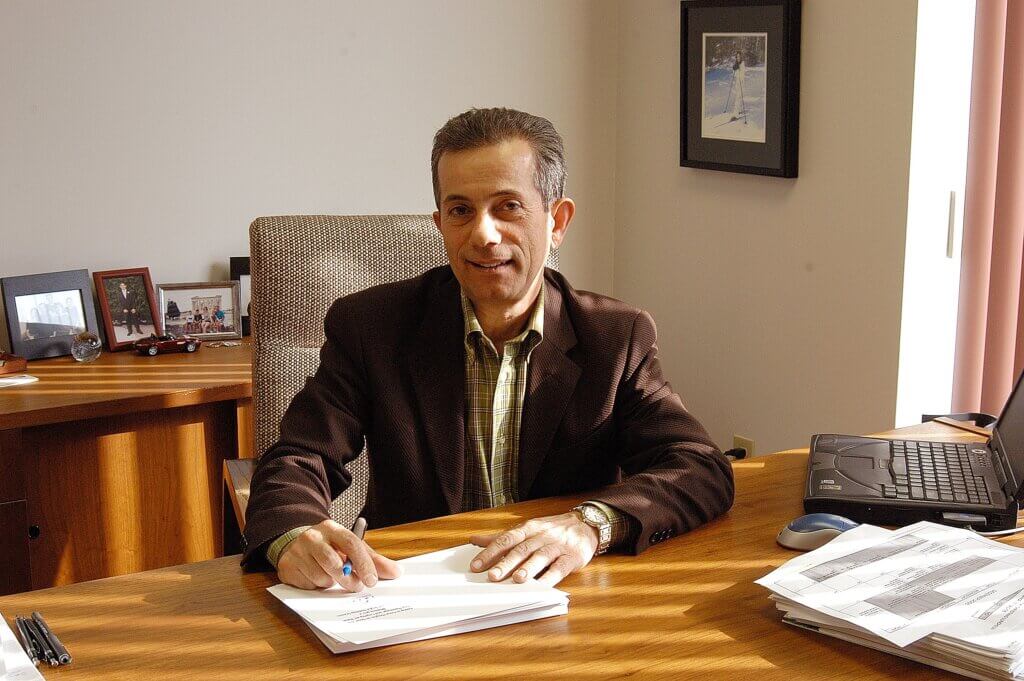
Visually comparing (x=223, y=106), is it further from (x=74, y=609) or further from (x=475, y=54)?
(x=74, y=609)

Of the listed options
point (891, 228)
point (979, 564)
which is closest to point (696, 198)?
point (891, 228)

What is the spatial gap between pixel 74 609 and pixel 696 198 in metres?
2.42

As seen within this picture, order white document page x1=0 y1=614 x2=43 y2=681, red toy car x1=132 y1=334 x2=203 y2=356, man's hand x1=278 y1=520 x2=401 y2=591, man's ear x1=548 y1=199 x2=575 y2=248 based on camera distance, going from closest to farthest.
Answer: white document page x1=0 y1=614 x2=43 y2=681, man's hand x1=278 y1=520 x2=401 y2=591, man's ear x1=548 y1=199 x2=575 y2=248, red toy car x1=132 y1=334 x2=203 y2=356

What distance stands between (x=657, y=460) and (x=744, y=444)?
1582 mm

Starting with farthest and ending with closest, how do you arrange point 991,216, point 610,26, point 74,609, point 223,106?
point 610,26 → point 223,106 → point 991,216 → point 74,609

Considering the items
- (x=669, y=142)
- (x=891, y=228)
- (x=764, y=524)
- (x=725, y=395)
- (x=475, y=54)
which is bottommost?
(x=725, y=395)

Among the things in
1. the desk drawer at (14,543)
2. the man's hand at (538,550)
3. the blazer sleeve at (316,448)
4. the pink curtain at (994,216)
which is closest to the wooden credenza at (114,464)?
the desk drawer at (14,543)

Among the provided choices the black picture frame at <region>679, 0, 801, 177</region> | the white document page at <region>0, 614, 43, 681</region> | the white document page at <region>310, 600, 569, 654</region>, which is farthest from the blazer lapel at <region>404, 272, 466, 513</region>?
the black picture frame at <region>679, 0, 801, 177</region>

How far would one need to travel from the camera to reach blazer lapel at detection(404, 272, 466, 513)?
67.9 inches

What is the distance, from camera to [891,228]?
104 inches

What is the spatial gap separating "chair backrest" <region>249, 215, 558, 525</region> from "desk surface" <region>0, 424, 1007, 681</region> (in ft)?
1.83

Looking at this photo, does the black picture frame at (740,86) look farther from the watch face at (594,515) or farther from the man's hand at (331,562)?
the man's hand at (331,562)

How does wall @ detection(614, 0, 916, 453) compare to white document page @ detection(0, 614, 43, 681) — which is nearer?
white document page @ detection(0, 614, 43, 681)

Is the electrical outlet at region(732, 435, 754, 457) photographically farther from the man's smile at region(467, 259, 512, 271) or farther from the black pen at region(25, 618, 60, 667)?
the black pen at region(25, 618, 60, 667)
